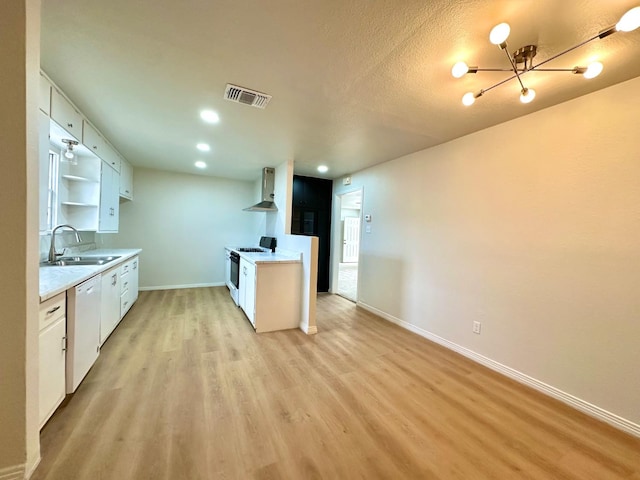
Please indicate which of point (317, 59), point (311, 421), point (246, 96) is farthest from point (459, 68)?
point (311, 421)

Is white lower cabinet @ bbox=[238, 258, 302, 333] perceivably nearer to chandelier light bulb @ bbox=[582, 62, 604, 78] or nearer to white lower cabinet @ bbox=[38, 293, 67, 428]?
white lower cabinet @ bbox=[38, 293, 67, 428]

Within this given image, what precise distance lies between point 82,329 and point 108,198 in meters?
2.27

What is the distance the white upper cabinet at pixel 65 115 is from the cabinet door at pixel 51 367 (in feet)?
5.59

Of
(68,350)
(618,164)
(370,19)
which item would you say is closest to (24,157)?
(68,350)

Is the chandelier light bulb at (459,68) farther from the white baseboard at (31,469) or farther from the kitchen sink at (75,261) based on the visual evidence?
the kitchen sink at (75,261)

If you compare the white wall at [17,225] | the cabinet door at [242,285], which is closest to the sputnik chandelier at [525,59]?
the white wall at [17,225]

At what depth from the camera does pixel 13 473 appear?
47.9 inches

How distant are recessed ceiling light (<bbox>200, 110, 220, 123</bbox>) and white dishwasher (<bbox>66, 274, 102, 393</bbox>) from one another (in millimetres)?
1853

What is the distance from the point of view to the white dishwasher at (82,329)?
1853 mm

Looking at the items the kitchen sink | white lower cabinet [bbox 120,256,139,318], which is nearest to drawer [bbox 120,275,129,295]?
white lower cabinet [bbox 120,256,139,318]

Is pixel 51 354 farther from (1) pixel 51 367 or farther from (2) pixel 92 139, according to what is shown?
(2) pixel 92 139

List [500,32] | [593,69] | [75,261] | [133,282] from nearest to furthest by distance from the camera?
[500,32] < [593,69] < [75,261] < [133,282]

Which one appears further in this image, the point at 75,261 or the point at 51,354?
the point at 75,261

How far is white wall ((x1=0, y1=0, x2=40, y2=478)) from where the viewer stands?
117cm
